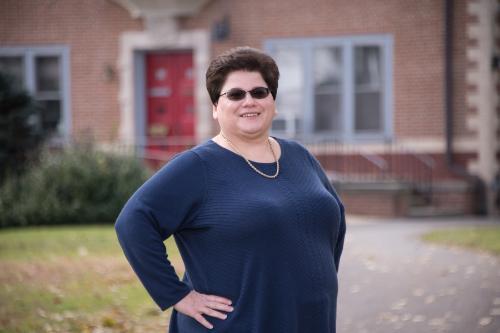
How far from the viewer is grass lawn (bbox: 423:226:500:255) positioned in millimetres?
10344

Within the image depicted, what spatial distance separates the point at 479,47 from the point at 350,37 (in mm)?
2493

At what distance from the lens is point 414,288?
7730 mm

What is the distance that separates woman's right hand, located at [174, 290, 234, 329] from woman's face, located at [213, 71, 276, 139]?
67cm

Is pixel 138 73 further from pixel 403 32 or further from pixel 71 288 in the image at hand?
pixel 71 288

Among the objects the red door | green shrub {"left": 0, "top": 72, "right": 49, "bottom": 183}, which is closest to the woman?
green shrub {"left": 0, "top": 72, "right": 49, "bottom": 183}

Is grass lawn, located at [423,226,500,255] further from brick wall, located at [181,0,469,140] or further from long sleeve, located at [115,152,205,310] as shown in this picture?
long sleeve, located at [115,152,205,310]

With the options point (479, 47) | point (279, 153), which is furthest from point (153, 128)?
point (279, 153)

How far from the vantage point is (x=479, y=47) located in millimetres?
15594

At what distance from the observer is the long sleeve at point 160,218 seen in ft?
10.2

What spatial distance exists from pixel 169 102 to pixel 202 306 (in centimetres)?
1465

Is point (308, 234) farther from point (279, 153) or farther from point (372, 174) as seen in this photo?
point (372, 174)

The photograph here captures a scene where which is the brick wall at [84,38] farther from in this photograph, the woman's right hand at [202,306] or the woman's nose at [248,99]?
the woman's right hand at [202,306]

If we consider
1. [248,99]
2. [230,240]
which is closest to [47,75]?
[248,99]

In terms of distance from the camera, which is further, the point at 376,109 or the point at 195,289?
the point at 376,109
